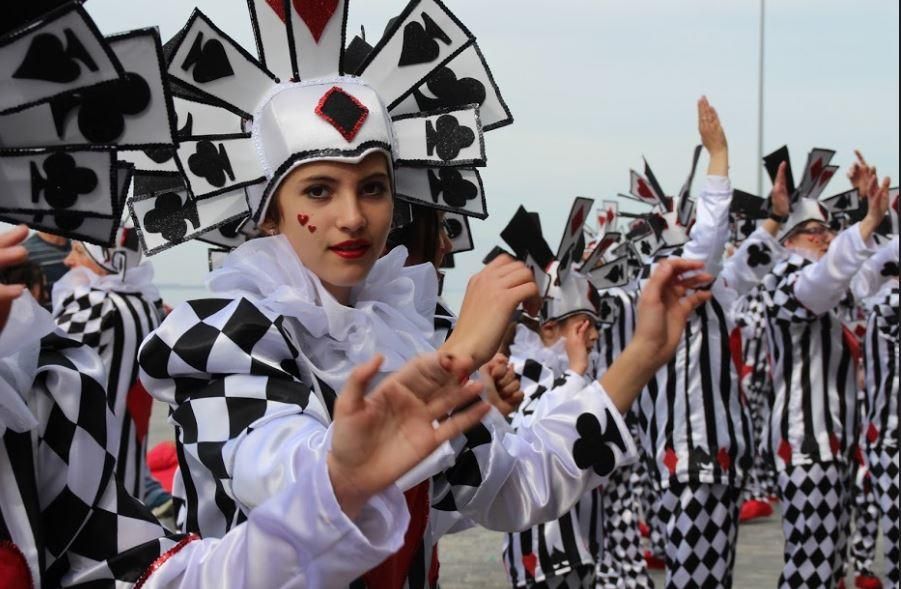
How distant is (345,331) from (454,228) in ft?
4.16

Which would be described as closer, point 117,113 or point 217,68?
point 117,113

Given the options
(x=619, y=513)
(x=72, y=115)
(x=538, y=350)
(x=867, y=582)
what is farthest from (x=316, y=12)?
(x=867, y=582)

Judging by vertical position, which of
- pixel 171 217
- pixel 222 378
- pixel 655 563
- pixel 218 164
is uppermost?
pixel 218 164

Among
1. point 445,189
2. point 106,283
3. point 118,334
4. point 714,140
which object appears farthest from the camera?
point 106,283

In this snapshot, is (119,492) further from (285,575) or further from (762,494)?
(762,494)

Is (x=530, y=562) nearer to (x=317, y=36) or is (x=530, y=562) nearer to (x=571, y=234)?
(x=571, y=234)

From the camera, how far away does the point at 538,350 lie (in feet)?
18.8

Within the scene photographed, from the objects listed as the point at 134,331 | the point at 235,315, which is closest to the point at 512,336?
the point at 134,331

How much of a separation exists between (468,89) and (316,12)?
1.50 ft

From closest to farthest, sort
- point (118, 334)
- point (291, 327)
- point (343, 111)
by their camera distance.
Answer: point (291, 327) < point (343, 111) < point (118, 334)

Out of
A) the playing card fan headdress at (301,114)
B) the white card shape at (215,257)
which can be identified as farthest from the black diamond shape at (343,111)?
the white card shape at (215,257)

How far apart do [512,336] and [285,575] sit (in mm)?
4080

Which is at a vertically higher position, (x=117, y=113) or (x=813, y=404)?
(x=117, y=113)

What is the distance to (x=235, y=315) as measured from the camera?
234 cm
